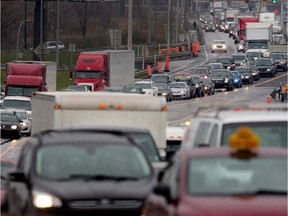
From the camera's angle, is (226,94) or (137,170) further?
(226,94)

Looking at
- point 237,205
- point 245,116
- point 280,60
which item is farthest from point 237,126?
point 280,60

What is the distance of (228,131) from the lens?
14.1 m

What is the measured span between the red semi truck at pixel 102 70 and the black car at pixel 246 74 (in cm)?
A: 1982

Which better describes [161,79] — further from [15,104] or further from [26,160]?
[26,160]

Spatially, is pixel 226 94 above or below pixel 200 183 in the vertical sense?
below

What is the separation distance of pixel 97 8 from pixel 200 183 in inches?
5704

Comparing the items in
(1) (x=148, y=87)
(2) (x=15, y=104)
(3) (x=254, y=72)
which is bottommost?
(3) (x=254, y=72)

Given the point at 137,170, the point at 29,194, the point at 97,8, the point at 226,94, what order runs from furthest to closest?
the point at 97,8, the point at 226,94, the point at 137,170, the point at 29,194

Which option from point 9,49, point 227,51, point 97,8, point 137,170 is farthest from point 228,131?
point 97,8

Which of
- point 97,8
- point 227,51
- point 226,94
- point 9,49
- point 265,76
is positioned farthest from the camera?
point 97,8

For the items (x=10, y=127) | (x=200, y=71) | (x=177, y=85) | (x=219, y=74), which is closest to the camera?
(x=10, y=127)

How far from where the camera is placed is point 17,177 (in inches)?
530

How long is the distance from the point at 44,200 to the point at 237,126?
239cm

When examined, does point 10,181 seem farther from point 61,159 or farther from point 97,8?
point 97,8
